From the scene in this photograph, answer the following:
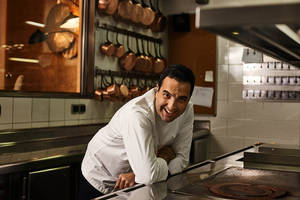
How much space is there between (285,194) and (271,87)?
9.15 feet

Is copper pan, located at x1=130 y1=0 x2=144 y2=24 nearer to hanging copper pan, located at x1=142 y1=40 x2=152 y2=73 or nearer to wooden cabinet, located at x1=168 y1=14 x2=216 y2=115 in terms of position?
hanging copper pan, located at x1=142 y1=40 x2=152 y2=73

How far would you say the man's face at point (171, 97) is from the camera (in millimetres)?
1811

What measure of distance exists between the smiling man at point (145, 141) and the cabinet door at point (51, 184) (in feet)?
1.01

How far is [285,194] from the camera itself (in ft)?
5.11

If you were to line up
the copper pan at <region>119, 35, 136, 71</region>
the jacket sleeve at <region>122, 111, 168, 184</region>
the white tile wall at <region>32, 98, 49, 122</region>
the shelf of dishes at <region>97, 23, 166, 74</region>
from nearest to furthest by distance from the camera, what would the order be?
the jacket sleeve at <region>122, 111, 168, 184</region>, the white tile wall at <region>32, 98, 49, 122</region>, the shelf of dishes at <region>97, 23, 166, 74</region>, the copper pan at <region>119, 35, 136, 71</region>

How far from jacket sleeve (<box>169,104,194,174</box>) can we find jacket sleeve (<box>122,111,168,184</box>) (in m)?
0.26

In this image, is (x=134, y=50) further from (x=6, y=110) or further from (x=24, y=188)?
(x=24, y=188)

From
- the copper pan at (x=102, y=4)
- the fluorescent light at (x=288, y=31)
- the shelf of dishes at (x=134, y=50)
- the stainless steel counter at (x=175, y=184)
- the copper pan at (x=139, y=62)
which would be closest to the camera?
the fluorescent light at (x=288, y=31)

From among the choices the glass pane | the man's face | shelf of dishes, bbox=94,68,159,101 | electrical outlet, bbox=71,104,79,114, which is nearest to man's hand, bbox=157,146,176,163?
the man's face

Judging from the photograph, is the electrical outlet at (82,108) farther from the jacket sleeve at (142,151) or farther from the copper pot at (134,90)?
the jacket sleeve at (142,151)

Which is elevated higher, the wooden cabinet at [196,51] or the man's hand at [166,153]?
the wooden cabinet at [196,51]

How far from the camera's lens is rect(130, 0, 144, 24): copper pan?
3.98 metres

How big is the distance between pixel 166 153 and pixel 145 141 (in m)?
0.39

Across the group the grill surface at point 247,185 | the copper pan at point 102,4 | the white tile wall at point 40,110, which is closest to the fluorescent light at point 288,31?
the grill surface at point 247,185
